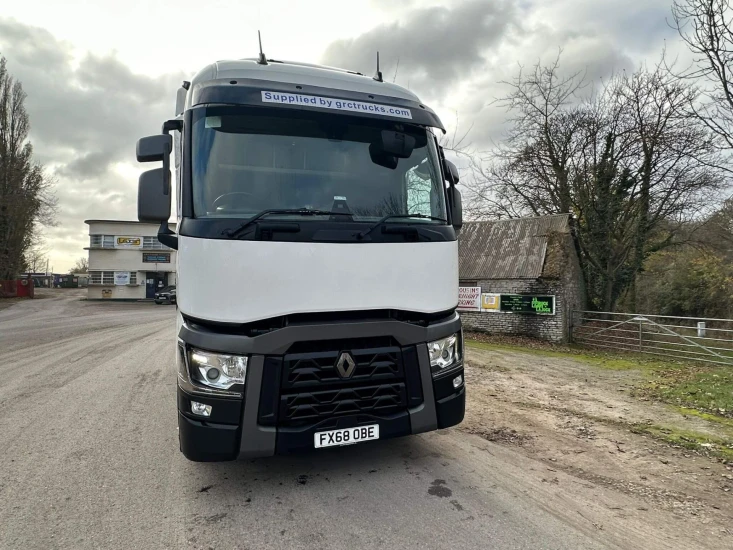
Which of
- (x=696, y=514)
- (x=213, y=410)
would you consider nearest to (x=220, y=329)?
(x=213, y=410)

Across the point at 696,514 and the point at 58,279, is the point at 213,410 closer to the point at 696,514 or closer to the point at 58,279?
the point at 696,514

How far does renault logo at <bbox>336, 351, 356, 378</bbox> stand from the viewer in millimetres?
2902

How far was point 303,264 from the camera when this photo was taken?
2900 millimetres

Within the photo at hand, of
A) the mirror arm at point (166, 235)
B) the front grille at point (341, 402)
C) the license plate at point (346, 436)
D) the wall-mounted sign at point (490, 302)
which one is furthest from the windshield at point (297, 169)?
the wall-mounted sign at point (490, 302)

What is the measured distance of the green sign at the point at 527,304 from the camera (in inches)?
645

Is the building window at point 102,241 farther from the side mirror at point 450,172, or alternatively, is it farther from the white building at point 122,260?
the side mirror at point 450,172

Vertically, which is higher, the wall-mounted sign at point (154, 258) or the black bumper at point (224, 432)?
the wall-mounted sign at point (154, 258)

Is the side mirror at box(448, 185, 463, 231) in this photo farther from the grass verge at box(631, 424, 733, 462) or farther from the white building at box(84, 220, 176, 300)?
the white building at box(84, 220, 176, 300)

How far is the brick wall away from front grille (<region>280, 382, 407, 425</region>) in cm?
1513

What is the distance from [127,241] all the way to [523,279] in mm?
38190

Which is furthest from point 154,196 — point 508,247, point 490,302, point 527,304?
point 508,247

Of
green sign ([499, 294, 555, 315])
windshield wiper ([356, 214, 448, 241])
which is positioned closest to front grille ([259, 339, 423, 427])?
windshield wiper ([356, 214, 448, 241])

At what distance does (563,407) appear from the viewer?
5.84 meters

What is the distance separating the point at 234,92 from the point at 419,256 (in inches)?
74.5
